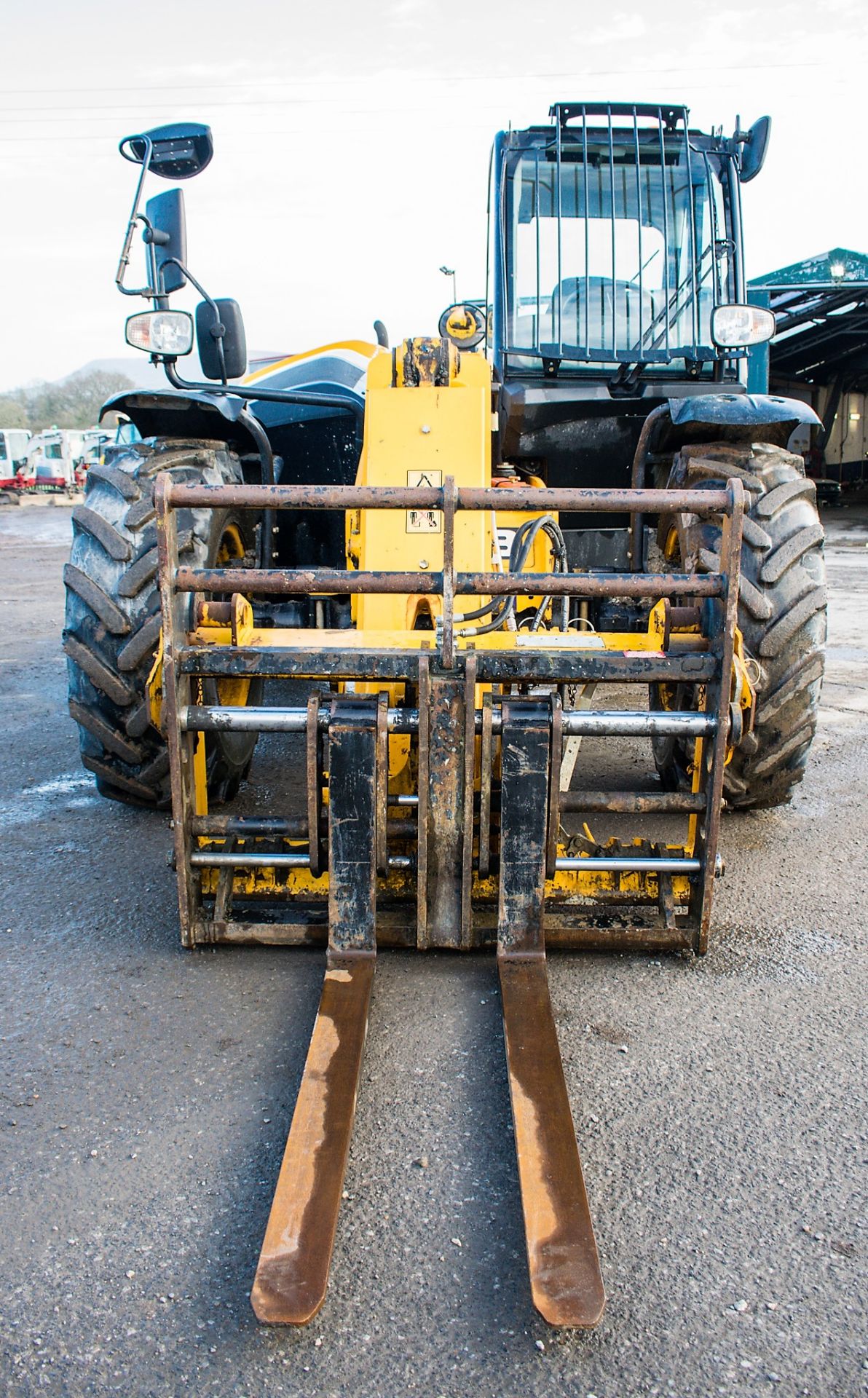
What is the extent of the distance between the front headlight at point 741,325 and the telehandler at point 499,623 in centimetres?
1

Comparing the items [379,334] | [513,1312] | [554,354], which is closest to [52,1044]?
[513,1312]

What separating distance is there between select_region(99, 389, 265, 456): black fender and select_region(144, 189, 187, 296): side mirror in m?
0.49

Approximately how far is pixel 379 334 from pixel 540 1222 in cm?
537

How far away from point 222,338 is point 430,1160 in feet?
11.7

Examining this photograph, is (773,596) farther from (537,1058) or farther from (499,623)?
(537,1058)

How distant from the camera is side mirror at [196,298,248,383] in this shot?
4707mm

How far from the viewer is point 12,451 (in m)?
39.6

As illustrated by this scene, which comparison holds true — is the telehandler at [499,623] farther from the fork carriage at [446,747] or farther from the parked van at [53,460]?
the parked van at [53,460]

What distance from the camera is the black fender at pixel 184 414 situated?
467 centimetres

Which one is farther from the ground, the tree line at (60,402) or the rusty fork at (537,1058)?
the tree line at (60,402)

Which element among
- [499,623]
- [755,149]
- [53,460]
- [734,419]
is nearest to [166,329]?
[499,623]

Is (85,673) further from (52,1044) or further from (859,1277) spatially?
(859,1277)

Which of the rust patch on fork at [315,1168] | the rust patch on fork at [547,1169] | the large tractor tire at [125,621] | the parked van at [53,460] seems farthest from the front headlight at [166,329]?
the parked van at [53,460]

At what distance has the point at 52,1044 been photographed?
115 inches
